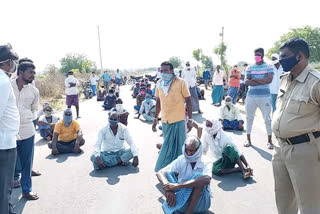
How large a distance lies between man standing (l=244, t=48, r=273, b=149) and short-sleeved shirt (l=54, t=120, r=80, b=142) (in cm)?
399

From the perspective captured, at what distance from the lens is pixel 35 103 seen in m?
5.04

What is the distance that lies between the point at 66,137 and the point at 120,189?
2942mm

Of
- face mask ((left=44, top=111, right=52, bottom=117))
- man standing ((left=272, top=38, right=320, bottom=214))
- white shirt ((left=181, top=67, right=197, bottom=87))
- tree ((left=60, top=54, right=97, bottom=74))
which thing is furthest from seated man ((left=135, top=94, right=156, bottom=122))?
tree ((left=60, top=54, right=97, bottom=74))

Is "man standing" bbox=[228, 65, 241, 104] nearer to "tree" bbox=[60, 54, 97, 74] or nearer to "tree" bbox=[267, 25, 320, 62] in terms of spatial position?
"tree" bbox=[60, 54, 97, 74]

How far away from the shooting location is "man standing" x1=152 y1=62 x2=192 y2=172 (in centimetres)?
534

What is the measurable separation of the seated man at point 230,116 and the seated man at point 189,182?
5.19m

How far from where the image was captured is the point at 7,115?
320 cm

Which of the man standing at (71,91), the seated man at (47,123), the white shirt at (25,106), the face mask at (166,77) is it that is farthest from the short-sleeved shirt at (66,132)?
the man standing at (71,91)

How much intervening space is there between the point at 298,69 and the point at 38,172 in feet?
16.3

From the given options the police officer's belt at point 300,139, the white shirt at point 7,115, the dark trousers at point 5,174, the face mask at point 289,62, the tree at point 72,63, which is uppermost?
the face mask at point 289,62

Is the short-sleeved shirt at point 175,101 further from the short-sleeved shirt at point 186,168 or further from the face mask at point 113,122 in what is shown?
the face mask at point 113,122

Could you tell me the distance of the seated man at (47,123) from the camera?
880cm

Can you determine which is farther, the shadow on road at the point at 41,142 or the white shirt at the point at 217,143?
the shadow on road at the point at 41,142

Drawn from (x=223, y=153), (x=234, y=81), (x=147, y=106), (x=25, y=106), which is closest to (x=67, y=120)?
(x=25, y=106)
